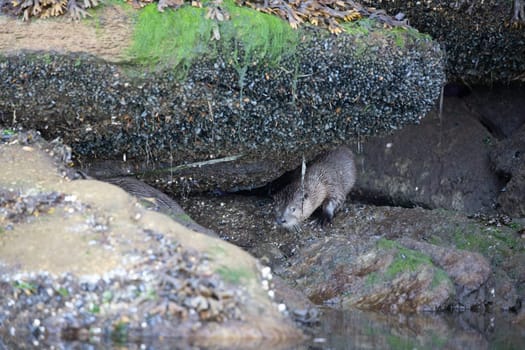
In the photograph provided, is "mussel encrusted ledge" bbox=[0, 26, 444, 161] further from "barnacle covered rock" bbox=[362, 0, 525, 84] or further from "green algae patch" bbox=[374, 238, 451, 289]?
"green algae patch" bbox=[374, 238, 451, 289]

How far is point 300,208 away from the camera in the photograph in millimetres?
9727

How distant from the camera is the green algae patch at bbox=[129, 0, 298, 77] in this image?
7.67m

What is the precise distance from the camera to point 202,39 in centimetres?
777

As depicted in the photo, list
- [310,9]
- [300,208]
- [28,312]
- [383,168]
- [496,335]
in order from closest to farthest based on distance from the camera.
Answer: [28,312] → [496,335] → [310,9] → [300,208] → [383,168]

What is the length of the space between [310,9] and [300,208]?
2.37m

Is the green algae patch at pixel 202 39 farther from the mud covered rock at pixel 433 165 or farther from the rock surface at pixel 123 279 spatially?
the mud covered rock at pixel 433 165

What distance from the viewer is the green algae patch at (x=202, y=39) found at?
7668 mm

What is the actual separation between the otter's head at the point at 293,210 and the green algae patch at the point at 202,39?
Answer: 6.91ft

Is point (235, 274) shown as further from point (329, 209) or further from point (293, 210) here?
point (329, 209)

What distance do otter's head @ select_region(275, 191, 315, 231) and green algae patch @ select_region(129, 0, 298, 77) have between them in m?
2.11

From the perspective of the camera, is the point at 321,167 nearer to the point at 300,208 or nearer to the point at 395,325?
the point at 300,208

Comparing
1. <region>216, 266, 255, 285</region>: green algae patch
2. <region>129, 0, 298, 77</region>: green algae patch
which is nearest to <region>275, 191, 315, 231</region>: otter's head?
<region>129, 0, 298, 77</region>: green algae patch

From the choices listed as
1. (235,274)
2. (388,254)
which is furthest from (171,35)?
(388,254)

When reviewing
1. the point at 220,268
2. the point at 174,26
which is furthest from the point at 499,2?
the point at 220,268
